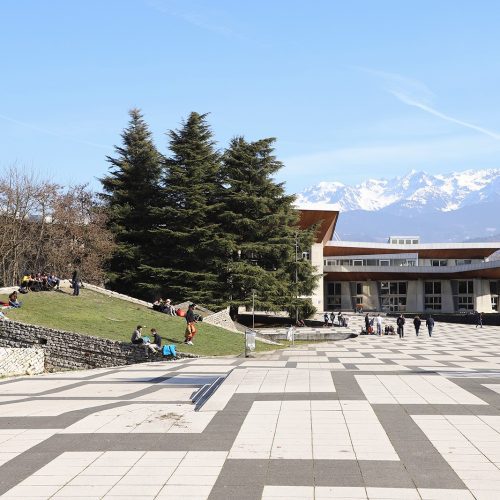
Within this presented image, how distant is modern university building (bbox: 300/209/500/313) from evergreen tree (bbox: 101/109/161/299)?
37.7 metres

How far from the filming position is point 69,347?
24.9 metres

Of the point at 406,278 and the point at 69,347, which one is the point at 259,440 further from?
the point at 406,278

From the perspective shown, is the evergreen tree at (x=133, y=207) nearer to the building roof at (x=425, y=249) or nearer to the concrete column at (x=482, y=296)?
the building roof at (x=425, y=249)

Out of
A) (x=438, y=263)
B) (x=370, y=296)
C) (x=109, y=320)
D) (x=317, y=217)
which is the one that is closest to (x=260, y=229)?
(x=109, y=320)

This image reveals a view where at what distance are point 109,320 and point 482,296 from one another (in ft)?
231

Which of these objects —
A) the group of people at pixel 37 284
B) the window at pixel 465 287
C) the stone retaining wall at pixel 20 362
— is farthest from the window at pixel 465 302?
the stone retaining wall at pixel 20 362

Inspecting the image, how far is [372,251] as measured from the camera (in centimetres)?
9362

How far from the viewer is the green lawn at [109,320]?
26.8m

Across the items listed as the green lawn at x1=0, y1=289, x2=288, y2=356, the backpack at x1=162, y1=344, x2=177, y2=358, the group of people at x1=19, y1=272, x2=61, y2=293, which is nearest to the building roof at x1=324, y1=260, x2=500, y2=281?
the green lawn at x1=0, y1=289, x2=288, y2=356

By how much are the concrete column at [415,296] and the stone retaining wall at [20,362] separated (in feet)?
253

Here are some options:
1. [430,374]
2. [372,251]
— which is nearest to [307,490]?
[430,374]

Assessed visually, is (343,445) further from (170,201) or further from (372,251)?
(372,251)

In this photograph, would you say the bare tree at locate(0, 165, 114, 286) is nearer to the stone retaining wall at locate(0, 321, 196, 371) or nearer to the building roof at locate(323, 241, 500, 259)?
the stone retaining wall at locate(0, 321, 196, 371)

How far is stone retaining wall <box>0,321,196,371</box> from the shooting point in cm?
2459
